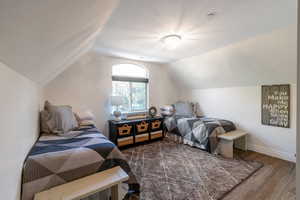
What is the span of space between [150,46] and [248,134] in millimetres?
3096

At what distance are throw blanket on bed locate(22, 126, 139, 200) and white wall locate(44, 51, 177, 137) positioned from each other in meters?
1.45

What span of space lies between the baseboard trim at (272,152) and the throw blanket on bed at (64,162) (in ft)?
9.78

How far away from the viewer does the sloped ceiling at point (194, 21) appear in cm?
151

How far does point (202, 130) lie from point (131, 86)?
2247 mm

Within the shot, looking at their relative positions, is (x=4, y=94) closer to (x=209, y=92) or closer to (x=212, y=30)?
(x=212, y=30)

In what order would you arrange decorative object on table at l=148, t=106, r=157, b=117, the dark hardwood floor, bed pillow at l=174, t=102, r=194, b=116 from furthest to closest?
bed pillow at l=174, t=102, r=194, b=116, decorative object on table at l=148, t=106, r=157, b=117, the dark hardwood floor

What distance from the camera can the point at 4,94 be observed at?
2.62 ft

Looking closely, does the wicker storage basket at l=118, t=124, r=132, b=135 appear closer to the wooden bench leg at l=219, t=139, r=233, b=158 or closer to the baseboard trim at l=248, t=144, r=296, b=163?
the wooden bench leg at l=219, t=139, r=233, b=158

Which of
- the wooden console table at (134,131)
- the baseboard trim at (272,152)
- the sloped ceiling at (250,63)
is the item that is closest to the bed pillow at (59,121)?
the wooden console table at (134,131)

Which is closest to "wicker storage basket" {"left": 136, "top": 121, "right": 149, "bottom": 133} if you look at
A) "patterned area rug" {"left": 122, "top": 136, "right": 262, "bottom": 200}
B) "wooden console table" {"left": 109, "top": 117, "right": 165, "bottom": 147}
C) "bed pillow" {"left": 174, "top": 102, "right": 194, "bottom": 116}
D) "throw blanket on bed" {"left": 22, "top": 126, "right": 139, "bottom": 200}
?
"wooden console table" {"left": 109, "top": 117, "right": 165, "bottom": 147}

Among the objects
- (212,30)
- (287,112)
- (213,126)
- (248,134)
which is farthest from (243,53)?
(248,134)

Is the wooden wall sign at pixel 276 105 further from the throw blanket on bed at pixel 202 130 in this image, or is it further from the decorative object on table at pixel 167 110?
the decorative object on table at pixel 167 110

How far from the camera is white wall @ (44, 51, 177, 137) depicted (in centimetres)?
289

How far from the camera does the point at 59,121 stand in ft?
7.04
